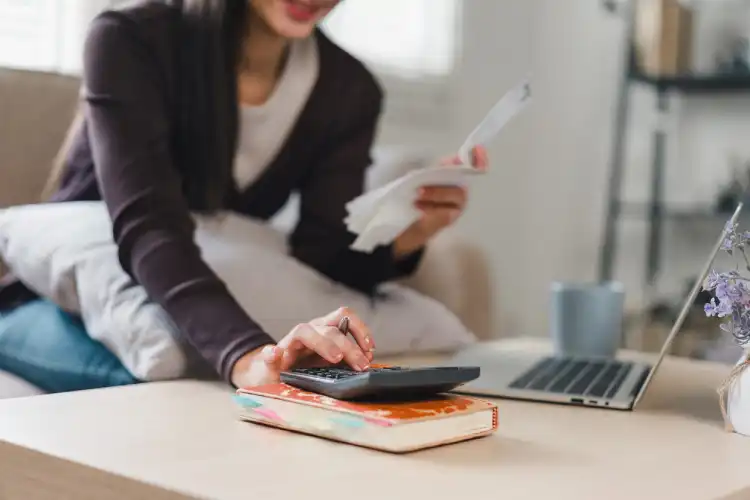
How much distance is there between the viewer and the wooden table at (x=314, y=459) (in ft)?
1.89

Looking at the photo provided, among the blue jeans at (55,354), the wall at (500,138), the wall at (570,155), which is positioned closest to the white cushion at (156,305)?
the blue jeans at (55,354)

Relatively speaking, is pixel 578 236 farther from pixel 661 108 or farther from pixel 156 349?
pixel 156 349

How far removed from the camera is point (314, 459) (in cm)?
64

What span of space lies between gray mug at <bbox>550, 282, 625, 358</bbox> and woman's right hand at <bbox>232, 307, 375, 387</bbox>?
51 centimetres

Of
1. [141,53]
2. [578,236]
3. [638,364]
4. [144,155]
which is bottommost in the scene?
[578,236]

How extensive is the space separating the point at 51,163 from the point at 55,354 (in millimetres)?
475

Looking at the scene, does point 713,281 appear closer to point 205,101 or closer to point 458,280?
point 205,101

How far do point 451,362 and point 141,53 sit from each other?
0.53 meters

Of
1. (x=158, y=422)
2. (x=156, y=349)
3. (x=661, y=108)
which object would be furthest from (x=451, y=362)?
(x=661, y=108)

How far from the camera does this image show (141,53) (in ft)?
3.79

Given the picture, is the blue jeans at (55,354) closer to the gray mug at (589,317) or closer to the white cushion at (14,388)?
the white cushion at (14,388)

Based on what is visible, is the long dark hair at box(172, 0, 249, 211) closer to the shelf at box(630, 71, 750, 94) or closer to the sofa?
the sofa

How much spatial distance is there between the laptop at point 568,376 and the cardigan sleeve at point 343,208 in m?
0.20

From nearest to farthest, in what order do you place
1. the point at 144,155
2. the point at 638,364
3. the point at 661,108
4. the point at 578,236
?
the point at 144,155
the point at 638,364
the point at 661,108
the point at 578,236
